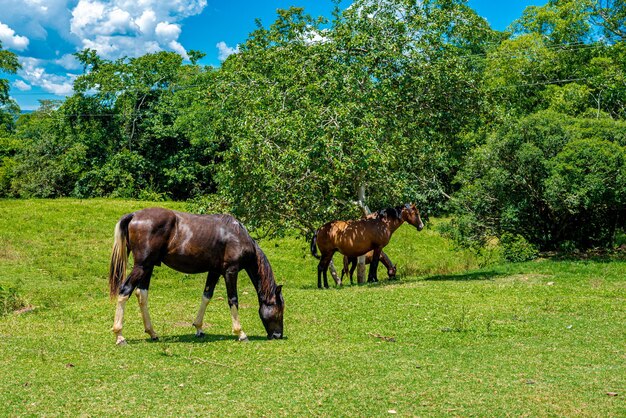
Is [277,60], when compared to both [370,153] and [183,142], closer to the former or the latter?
[370,153]

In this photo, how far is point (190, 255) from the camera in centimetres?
1146

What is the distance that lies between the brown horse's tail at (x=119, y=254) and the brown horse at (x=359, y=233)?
8.95m

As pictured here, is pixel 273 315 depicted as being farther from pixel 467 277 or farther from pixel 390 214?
pixel 467 277

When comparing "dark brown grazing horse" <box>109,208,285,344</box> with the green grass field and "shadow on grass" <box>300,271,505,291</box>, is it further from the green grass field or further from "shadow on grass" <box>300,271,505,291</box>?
"shadow on grass" <box>300,271,505,291</box>

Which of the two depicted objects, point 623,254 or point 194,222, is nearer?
point 194,222

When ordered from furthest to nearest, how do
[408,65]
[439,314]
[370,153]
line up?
[408,65]
[370,153]
[439,314]

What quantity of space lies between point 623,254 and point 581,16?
1754 centimetres

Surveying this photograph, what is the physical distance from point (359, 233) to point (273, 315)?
26.5ft

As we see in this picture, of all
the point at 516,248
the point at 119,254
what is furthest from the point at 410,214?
the point at 119,254

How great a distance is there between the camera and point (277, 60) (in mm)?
21703

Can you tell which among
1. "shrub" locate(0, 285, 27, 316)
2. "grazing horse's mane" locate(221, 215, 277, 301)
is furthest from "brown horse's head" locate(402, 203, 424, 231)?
"shrub" locate(0, 285, 27, 316)

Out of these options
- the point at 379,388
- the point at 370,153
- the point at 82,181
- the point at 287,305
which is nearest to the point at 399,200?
the point at 370,153

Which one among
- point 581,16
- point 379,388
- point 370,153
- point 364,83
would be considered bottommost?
point 379,388

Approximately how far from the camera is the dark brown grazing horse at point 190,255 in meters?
11.1
